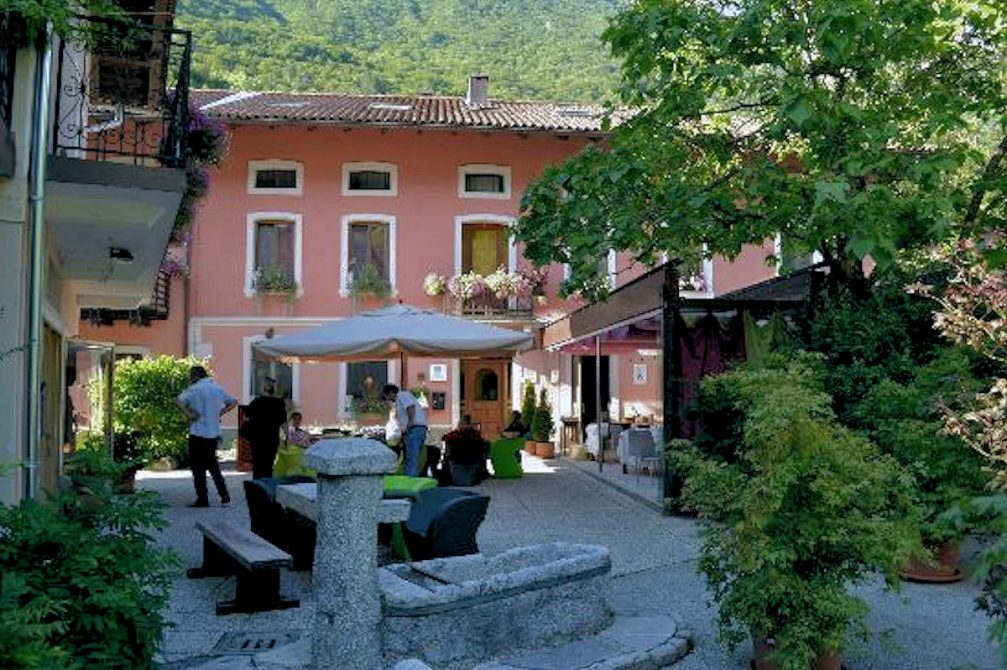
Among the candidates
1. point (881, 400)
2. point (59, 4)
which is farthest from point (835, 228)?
point (59, 4)

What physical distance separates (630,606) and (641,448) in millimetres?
7464

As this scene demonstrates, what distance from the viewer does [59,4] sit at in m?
5.23

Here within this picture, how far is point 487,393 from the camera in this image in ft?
71.9

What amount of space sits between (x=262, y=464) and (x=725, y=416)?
543 centimetres

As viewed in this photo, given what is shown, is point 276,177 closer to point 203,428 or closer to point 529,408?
point 529,408

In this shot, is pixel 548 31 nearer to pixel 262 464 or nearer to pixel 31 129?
pixel 262 464

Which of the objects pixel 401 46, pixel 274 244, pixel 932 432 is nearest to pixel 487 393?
pixel 274 244

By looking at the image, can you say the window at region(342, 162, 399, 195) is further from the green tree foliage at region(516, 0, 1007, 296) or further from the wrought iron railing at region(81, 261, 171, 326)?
the green tree foliage at region(516, 0, 1007, 296)

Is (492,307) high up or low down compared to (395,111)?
down

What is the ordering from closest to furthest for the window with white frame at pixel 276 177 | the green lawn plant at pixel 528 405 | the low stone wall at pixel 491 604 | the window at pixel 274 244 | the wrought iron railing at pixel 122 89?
the low stone wall at pixel 491 604 → the wrought iron railing at pixel 122 89 → the green lawn plant at pixel 528 405 → the window with white frame at pixel 276 177 → the window at pixel 274 244

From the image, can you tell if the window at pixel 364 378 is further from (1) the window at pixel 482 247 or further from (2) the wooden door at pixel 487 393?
(1) the window at pixel 482 247

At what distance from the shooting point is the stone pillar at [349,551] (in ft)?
14.7

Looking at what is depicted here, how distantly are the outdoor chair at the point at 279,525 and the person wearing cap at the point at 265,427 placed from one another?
388 centimetres

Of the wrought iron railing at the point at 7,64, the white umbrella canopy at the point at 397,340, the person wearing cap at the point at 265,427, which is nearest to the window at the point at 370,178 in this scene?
the white umbrella canopy at the point at 397,340
